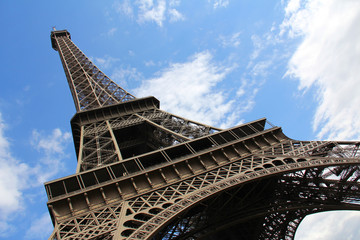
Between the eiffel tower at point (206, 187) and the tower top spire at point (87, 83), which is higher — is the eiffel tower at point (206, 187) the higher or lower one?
the lower one

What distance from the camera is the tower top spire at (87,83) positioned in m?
32.7

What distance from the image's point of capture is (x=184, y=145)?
1991cm

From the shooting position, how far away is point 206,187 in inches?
612

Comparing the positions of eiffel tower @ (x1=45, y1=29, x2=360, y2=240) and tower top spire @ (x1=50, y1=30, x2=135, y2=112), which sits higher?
tower top spire @ (x1=50, y1=30, x2=135, y2=112)

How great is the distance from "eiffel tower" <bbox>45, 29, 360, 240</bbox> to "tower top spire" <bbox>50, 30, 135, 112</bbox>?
8691mm

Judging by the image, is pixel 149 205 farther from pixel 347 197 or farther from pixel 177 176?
pixel 347 197

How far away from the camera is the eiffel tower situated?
14.4m

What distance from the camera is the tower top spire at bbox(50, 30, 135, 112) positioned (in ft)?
107

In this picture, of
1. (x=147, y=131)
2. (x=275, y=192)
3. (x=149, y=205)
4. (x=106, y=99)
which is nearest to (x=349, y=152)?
(x=275, y=192)

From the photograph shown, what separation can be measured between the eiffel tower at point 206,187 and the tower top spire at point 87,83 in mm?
8691

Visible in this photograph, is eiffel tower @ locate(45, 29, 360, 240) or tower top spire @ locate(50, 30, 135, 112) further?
tower top spire @ locate(50, 30, 135, 112)

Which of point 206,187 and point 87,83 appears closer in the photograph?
point 206,187

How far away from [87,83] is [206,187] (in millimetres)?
25792

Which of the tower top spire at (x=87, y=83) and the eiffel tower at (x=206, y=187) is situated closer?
the eiffel tower at (x=206, y=187)
